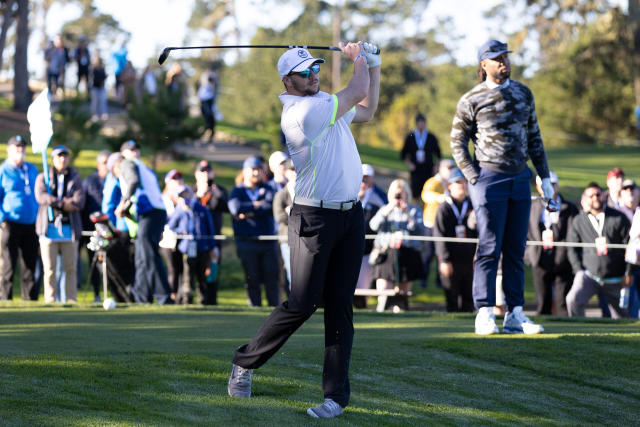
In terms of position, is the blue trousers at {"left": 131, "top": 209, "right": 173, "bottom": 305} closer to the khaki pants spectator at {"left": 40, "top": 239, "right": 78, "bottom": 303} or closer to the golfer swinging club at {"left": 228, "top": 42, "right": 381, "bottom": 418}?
the khaki pants spectator at {"left": 40, "top": 239, "right": 78, "bottom": 303}

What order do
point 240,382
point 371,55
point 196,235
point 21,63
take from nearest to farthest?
1. point 240,382
2. point 371,55
3. point 196,235
4. point 21,63

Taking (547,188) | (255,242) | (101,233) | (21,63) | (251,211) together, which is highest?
(21,63)

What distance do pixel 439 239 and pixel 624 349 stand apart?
6.09 meters

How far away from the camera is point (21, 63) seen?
37031 millimetres

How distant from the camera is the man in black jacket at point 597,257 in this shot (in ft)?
43.0

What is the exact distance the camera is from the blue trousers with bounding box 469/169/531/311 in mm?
8859

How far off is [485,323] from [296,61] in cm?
366

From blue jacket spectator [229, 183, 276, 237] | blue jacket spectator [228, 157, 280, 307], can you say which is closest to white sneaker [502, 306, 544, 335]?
blue jacket spectator [228, 157, 280, 307]

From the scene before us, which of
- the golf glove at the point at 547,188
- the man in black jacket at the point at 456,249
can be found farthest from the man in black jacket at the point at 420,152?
the golf glove at the point at 547,188

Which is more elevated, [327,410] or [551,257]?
[551,257]

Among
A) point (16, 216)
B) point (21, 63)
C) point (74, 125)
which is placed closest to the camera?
point (16, 216)

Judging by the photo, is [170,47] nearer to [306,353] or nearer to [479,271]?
[306,353]

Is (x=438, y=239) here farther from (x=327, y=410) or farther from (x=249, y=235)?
(x=327, y=410)

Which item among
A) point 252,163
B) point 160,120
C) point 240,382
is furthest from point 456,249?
point 160,120
